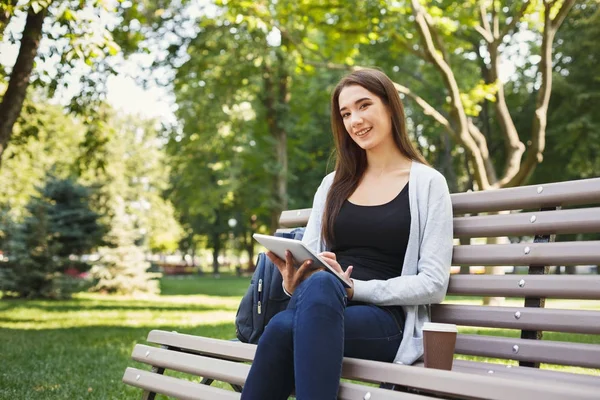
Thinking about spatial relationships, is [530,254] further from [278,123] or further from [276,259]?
[278,123]

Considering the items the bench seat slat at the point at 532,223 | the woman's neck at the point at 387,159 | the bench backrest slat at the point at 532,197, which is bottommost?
the bench seat slat at the point at 532,223

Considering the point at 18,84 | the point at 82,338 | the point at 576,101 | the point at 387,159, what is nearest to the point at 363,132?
the point at 387,159

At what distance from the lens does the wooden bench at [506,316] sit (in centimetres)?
242

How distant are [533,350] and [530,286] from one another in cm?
25

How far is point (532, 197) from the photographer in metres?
2.85

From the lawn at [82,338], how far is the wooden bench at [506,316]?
2238mm

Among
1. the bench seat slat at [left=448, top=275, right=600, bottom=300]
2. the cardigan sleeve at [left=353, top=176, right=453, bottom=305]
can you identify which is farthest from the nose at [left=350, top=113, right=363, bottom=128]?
the bench seat slat at [left=448, top=275, right=600, bottom=300]

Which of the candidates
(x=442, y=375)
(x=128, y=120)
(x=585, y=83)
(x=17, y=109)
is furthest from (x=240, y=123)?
(x=128, y=120)

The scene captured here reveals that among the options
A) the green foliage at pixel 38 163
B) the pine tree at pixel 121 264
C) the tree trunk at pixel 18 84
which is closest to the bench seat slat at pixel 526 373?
the tree trunk at pixel 18 84

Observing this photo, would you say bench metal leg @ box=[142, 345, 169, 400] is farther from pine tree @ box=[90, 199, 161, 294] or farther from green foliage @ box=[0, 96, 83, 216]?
pine tree @ box=[90, 199, 161, 294]

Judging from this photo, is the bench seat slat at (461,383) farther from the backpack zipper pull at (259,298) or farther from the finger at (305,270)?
the backpack zipper pull at (259,298)

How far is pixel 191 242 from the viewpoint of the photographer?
46.5 meters

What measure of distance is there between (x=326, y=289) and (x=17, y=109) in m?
5.91

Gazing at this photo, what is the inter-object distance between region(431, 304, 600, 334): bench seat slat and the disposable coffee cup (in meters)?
0.60
